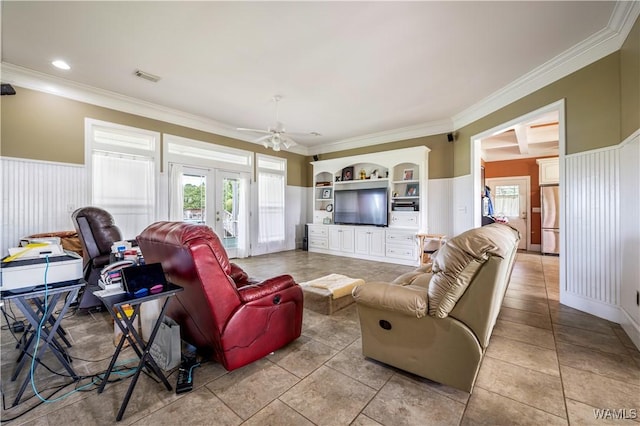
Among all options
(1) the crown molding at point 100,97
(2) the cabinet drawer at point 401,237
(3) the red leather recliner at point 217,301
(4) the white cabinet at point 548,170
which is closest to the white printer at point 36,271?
(3) the red leather recliner at point 217,301

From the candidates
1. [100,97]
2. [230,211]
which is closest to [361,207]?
[230,211]

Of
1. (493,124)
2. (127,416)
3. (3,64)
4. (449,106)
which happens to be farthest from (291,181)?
(127,416)

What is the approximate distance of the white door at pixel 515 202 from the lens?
24.7ft

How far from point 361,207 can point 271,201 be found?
2.36 metres

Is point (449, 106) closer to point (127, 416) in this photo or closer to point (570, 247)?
point (570, 247)

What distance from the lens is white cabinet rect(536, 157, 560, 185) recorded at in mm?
6879

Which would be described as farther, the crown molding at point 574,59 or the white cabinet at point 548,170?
the white cabinet at point 548,170

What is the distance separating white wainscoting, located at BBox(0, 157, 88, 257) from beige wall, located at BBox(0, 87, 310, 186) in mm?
142

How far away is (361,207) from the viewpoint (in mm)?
6500

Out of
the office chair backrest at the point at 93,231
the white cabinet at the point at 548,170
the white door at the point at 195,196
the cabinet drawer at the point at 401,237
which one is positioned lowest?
the cabinet drawer at the point at 401,237

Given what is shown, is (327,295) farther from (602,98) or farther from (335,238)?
(335,238)

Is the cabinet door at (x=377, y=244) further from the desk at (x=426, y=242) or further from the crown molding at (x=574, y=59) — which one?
the crown molding at (x=574, y=59)

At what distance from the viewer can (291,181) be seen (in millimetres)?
7598

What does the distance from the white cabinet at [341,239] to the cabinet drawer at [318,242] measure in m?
0.17
